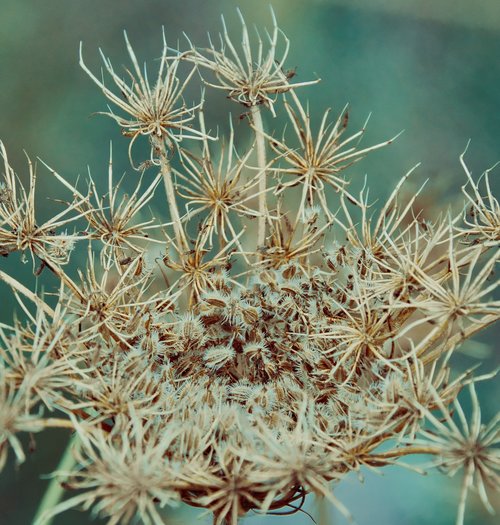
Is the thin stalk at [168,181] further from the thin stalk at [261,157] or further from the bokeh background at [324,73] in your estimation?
the bokeh background at [324,73]

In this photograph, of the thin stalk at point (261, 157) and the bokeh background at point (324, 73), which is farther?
the bokeh background at point (324, 73)

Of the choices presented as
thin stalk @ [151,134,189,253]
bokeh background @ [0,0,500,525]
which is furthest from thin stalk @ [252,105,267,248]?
bokeh background @ [0,0,500,525]

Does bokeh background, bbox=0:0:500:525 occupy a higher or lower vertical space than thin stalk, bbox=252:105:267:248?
higher

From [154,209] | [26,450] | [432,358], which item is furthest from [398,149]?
[26,450]

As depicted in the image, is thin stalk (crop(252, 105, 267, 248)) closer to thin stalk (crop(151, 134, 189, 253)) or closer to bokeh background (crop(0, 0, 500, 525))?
thin stalk (crop(151, 134, 189, 253))

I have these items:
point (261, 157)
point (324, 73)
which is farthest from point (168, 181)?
point (324, 73)

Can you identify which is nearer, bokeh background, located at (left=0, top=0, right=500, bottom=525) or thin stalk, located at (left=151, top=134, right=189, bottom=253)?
thin stalk, located at (left=151, top=134, right=189, bottom=253)

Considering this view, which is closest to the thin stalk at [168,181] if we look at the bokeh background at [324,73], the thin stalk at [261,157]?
the thin stalk at [261,157]

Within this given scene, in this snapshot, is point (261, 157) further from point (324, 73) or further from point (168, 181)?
point (324, 73)

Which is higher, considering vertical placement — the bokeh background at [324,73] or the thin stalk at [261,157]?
the bokeh background at [324,73]
